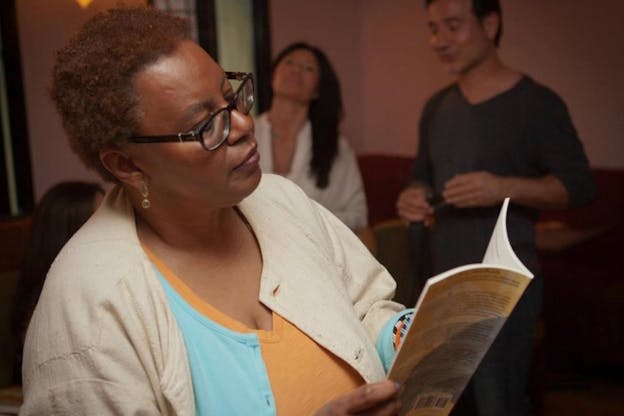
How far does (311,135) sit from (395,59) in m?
2.47

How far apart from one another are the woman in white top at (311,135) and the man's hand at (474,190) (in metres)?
0.75

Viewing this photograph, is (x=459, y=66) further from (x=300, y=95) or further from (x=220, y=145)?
(x=220, y=145)

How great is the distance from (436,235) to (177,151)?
1.34 metres

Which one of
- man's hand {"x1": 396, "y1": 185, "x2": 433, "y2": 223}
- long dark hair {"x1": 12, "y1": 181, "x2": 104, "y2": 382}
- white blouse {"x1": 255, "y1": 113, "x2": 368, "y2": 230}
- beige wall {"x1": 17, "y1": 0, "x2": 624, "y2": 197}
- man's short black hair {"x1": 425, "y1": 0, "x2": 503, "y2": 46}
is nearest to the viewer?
long dark hair {"x1": 12, "y1": 181, "x2": 104, "y2": 382}

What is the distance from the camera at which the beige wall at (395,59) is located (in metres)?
3.46

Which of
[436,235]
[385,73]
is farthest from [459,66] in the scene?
[385,73]

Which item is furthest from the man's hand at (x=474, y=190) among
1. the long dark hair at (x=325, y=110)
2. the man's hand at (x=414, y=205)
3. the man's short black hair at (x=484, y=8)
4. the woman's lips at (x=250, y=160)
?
the woman's lips at (x=250, y=160)

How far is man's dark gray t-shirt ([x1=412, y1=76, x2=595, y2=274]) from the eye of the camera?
203cm

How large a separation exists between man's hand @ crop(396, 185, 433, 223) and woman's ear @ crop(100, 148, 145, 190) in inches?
52.0

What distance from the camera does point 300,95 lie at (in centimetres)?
296

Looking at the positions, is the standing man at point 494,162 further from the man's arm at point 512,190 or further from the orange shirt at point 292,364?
the orange shirt at point 292,364

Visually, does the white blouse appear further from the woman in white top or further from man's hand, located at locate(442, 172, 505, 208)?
man's hand, located at locate(442, 172, 505, 208)

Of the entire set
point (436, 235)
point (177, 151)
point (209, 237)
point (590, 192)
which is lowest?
point (436, 235)

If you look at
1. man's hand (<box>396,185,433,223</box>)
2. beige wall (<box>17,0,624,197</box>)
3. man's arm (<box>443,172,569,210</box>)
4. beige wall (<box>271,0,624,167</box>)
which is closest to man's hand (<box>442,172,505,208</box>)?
man's arm (<box>443,172,569,210</box>)
